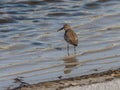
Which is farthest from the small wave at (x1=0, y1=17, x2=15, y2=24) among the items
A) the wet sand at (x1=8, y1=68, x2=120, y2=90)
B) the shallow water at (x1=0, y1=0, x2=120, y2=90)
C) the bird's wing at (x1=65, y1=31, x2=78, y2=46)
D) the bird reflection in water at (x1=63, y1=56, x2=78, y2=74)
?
the wet sand at (x1=8, y1=68, x2=120, y2=90)

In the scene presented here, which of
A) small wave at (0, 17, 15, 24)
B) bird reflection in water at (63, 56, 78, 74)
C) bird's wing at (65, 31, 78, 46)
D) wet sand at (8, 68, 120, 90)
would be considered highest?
small wave at (0, 17, 15, 24)

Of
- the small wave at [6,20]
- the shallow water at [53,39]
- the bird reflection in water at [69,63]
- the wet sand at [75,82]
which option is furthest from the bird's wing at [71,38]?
the small wave at [6,20]

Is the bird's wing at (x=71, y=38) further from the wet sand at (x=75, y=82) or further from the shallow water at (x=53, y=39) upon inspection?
the wet sand at (x=75, y=82)

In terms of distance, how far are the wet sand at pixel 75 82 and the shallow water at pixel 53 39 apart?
441 mm

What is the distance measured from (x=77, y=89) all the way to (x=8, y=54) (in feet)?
10.1

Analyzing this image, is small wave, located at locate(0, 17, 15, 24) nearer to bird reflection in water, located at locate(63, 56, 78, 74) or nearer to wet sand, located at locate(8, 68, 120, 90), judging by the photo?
bird reflection in water, located at locate(63, 56, 78, 74)

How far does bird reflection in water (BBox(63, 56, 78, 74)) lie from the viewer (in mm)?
7338

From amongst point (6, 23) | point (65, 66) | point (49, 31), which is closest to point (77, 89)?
point (65, 66)

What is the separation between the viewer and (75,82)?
19.9 feet

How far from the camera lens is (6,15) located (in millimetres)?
12180

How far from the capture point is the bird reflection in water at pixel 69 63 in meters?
7.34

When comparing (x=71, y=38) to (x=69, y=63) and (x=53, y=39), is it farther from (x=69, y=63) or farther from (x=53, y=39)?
(x=69, y=63)

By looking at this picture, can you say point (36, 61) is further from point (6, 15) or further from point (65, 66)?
point (6, 15)

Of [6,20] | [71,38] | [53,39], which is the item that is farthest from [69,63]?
[6,20]
